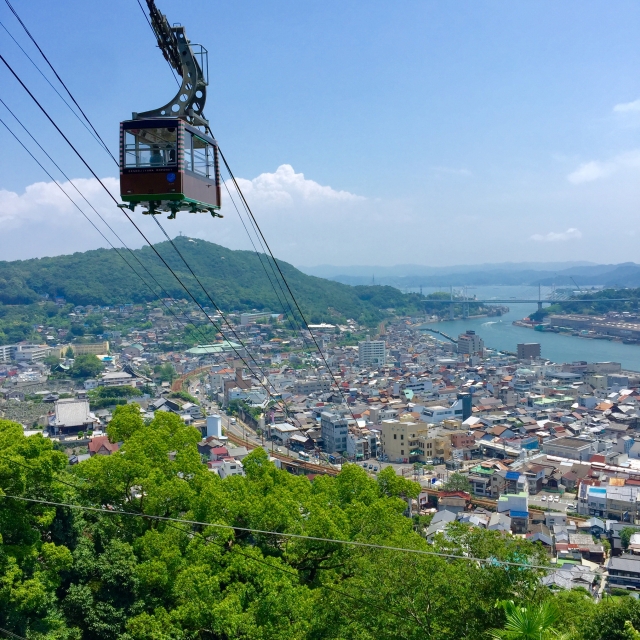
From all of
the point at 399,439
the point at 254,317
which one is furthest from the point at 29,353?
the point at 399,439

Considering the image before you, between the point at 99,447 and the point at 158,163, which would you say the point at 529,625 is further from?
the point at 99,447

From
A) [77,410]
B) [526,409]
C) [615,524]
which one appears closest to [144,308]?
[77,410]

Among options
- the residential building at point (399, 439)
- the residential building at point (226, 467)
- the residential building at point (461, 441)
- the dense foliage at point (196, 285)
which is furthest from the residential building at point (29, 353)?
the residential building at point (461, 441)

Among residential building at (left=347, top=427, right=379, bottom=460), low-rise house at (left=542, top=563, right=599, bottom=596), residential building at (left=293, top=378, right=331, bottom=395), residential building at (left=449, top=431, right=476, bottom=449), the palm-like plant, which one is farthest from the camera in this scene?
residential building at (left=293, top=378, right=331, bottom=395)


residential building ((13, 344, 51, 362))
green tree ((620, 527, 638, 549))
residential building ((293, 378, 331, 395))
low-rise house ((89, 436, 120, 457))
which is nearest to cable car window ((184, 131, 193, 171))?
green tree ((620, 527, 638, 549))

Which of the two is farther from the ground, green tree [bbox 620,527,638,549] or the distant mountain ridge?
the distant mountain ridge

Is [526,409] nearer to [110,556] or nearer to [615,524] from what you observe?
[615,524]

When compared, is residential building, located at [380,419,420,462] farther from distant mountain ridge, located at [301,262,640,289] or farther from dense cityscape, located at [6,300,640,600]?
distant mountain ridge, located at [301,262,640,289]
